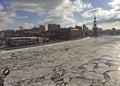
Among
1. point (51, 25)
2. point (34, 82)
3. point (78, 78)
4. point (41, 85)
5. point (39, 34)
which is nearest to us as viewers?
point (41, 85)

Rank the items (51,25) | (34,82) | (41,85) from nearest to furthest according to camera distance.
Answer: (41,85), (34,82), (51,25)

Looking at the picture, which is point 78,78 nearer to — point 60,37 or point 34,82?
point 34,82

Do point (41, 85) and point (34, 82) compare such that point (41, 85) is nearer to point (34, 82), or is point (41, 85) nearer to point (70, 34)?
point (34, 82)

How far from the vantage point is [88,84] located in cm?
1064

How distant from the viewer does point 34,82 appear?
11.3 metres

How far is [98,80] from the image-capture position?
1156 cm

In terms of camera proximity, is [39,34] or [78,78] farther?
[39,34]

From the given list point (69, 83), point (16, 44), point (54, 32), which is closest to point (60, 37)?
point (54, 32)

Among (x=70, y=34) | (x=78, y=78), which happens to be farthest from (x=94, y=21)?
(x=78, y=78)

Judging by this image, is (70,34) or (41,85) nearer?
(41,85)

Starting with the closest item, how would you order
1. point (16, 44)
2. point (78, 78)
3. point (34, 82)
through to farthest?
1. point (34, 82)
2. point (78, 78)
3. point (16, 44)

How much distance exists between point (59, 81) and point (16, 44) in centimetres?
3915

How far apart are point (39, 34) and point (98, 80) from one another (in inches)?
2834

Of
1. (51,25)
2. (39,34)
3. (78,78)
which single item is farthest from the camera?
(51,25)
